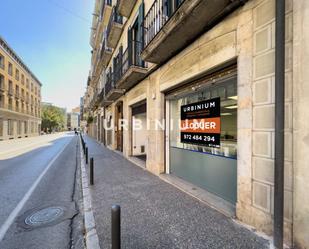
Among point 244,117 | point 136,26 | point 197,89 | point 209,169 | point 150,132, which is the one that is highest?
point 136,26

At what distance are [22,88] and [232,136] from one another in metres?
44.4

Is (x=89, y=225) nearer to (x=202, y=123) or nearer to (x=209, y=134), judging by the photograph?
(x=209, y=134)

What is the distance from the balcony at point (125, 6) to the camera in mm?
8281

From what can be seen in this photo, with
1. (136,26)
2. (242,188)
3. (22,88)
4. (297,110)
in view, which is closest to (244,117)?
(297,110)

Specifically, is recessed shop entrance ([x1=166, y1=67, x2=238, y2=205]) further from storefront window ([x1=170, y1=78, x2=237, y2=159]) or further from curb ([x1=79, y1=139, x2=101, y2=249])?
curb ([x1=79, y1=139, x2=101, y2=249])

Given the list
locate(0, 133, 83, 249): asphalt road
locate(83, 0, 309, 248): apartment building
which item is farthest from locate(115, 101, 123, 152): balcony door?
locate(0, 133, 83, 249): asphalt road

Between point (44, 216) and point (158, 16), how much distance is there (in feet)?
21.3

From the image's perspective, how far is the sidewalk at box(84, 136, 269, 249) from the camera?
2609 millimetres

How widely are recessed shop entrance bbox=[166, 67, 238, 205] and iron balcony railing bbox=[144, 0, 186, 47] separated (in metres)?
2.11

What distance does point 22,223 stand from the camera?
3303 millimetres

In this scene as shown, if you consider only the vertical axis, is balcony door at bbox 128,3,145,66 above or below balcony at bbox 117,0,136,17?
below

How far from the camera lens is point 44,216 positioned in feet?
11.7

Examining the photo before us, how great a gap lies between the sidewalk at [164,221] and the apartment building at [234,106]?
400mm

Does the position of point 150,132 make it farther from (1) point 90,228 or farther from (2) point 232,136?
(1) point 90,228
